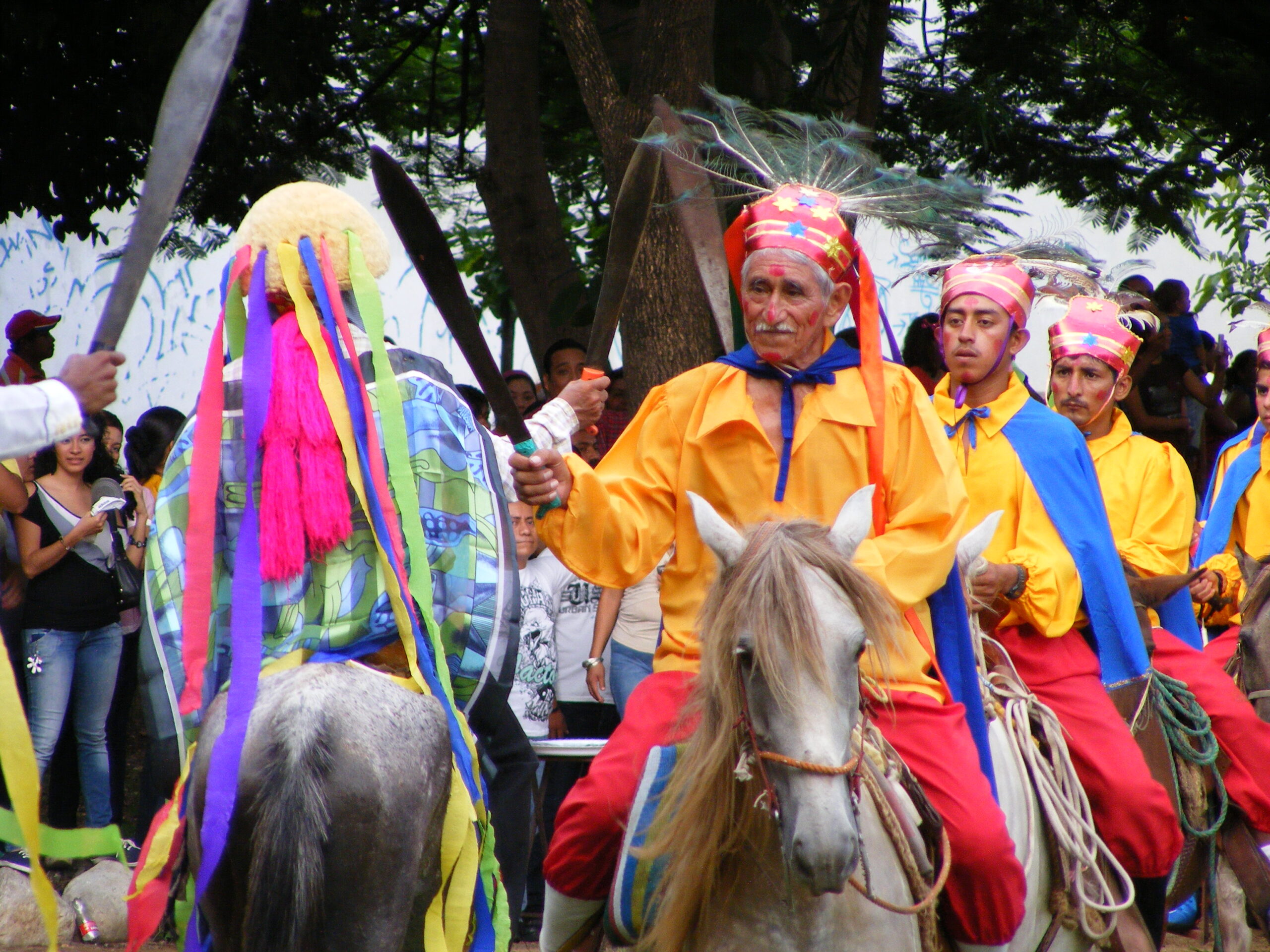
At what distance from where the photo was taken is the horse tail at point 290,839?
10.6 ft

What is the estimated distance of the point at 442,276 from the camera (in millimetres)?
3408

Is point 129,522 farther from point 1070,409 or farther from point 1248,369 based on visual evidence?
point 1248,369

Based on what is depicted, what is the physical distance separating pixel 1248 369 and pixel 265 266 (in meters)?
8.89

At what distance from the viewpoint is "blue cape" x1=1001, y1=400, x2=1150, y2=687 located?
476cm

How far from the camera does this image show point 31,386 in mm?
3295

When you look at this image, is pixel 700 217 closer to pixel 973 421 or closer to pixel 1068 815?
pixel 973 421

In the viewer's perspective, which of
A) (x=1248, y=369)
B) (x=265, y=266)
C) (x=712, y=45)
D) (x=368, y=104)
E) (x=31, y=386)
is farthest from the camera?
(x=1248, y=369)

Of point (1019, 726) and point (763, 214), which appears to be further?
point (1019, 726)

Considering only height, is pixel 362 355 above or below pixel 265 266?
below

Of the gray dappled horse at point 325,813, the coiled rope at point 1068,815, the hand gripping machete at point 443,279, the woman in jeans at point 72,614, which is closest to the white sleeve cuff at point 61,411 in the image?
the gray dappled horse at point 325,813

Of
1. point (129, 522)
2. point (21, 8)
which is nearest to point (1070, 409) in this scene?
point (129, 522)

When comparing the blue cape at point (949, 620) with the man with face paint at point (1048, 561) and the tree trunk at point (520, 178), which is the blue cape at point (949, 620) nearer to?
the man with face paint at point (1048, 561)

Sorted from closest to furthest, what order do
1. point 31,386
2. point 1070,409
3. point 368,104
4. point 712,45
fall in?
point 31,386
point 1070,409
point 712,45
point 368,104

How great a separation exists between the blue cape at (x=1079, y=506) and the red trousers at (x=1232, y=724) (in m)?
0.76
